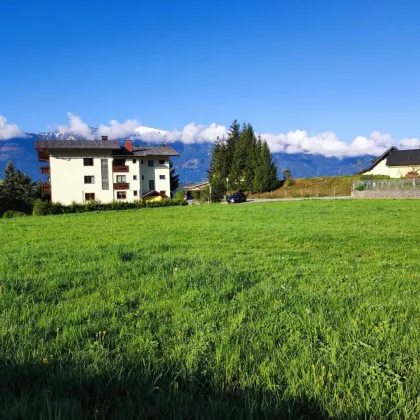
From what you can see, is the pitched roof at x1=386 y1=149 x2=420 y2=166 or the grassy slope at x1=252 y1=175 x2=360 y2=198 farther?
the pitched roof at x1=386 y1=149 x2=420 y2=166

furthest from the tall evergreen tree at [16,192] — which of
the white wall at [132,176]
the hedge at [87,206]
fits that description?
the hedge at [87,206]

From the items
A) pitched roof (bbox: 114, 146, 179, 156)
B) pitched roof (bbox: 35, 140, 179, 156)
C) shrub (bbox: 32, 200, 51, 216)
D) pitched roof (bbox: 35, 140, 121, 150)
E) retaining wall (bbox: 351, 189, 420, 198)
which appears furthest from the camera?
pitched roof (bbox: 114, 146, 179, 156)

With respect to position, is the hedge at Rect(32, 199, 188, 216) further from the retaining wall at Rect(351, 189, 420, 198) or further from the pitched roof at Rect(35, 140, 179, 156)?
the retaining wall at Rect(351, 189, 420, 198)

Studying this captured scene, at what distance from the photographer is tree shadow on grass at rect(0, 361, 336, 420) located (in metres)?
1.93

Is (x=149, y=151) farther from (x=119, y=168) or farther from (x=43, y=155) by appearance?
(x=43, y=155)

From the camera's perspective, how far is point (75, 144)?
2068 inches

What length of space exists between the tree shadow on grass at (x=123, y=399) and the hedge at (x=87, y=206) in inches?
1224

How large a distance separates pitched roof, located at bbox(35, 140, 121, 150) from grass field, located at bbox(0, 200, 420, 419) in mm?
49846

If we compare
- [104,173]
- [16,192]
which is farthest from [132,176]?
[16,192]

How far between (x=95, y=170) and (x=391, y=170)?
5676 cm

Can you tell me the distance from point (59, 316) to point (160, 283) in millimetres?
1637

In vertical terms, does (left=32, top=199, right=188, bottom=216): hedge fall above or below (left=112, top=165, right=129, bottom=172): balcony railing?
below

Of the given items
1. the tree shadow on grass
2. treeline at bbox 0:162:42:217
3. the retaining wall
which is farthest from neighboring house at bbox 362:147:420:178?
the tree shadow on grass

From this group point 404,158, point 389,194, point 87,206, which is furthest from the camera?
point 404,158
